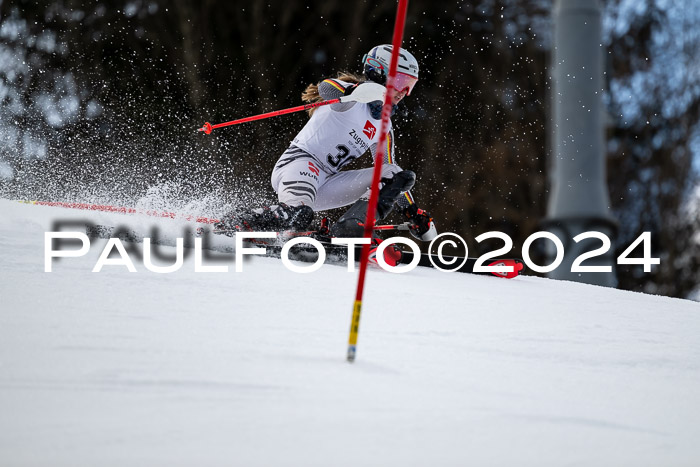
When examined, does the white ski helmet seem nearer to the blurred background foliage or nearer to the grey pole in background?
the grey pole in background

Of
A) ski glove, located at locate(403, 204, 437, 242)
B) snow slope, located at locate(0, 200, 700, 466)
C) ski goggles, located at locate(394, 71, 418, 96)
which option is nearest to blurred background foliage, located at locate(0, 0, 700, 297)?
ski glove, located at locate(403, 204, 437, 242)

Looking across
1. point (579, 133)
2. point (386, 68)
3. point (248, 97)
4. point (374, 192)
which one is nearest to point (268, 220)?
point (386, 68)

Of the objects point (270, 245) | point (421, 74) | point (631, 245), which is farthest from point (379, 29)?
point (270, 245)

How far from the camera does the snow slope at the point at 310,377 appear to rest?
198 cm

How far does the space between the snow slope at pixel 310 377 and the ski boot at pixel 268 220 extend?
3.19 feet

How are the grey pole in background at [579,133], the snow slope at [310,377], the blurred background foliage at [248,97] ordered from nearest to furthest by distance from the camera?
the snow slope at [310,377]
the grey pole in background at [579,133]
the blurred background foliage at [248,97]

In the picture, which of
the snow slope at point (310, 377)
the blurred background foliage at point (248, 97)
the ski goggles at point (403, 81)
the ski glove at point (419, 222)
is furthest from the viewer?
the blurred background foliage at point (248, 97)

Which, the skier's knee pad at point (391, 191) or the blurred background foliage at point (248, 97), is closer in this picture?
the skier's knee pad at point (391, 191)

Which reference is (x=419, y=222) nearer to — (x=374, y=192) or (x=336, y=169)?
(x=336, y=169)

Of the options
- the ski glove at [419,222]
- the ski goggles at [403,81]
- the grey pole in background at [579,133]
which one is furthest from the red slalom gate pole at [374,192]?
the grey pole in background at [579,133]

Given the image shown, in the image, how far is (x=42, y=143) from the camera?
989cm

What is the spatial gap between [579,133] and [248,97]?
5234 mm

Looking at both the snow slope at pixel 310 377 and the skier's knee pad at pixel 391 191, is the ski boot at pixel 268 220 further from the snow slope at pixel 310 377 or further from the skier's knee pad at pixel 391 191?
the snow slope at pixel 310 377

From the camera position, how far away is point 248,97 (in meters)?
10.2
